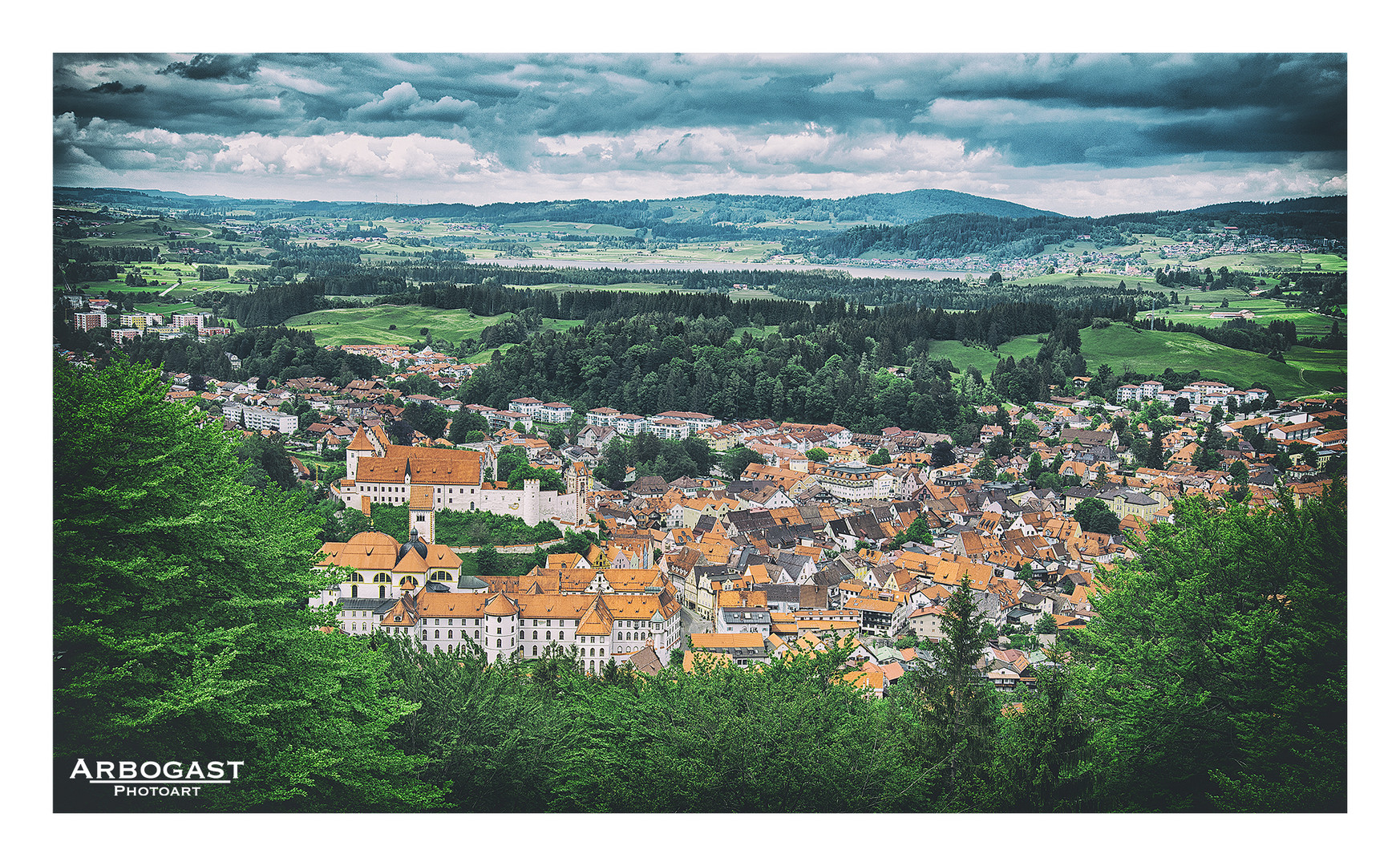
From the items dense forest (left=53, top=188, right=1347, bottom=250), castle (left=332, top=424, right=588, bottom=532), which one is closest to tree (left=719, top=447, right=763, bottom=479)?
castle (left=332, top=424, right=588, bottom=532)

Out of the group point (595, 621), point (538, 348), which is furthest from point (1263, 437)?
point (538, 348)

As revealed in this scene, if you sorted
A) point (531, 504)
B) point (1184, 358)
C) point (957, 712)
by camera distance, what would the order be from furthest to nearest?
point (1184, 358) < point (531, 504) < point (957, 712)

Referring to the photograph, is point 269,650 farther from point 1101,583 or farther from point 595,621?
point 595,621

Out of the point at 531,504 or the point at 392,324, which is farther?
the point at 392,324

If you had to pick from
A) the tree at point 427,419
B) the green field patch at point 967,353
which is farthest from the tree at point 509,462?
the green field patch at point 967,353

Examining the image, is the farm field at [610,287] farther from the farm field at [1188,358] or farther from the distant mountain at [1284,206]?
the distant mountain at [1284,206]

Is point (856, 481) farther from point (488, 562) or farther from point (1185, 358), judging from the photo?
point (488, 562)

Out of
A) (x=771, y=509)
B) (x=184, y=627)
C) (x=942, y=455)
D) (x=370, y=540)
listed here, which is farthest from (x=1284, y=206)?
(x=942, y=455)

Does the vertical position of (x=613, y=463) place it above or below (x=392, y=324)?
below
